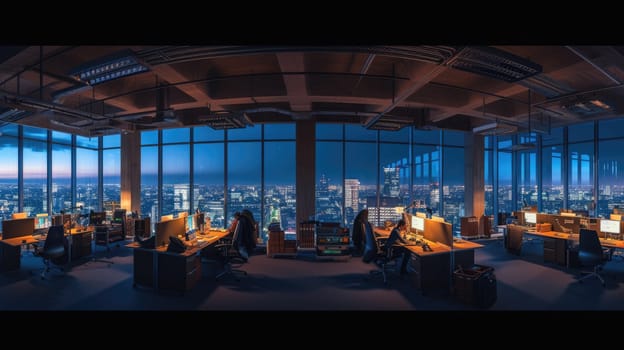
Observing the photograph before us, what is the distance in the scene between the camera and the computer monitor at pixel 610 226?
5.20m

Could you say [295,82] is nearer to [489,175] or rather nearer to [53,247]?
[53,247]

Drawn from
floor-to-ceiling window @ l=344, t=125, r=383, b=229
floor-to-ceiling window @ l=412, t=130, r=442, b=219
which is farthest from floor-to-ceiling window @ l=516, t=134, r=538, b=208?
floor-to-ceiling window @ l=344, t=125, r=383, b=229

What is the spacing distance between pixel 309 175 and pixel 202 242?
3.61 meters

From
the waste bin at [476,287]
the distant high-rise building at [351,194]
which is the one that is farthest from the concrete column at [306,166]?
the waste bin at [476,287]

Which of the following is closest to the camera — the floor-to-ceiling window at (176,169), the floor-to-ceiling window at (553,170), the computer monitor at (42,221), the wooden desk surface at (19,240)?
the wooden desk surface at (19,240)

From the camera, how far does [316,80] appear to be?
18.0 ft

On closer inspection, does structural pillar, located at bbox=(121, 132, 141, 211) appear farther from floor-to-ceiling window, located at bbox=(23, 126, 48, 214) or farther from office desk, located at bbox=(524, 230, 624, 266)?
office desk, located at bbox=(524, 230, 624, 266)

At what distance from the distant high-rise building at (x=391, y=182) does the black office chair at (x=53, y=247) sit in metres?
8.43

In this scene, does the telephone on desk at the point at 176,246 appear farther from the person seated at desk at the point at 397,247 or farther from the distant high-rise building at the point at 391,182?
the distant high-rise building at the point at 391,182

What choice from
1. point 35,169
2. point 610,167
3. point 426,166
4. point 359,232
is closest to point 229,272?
point 359,232
